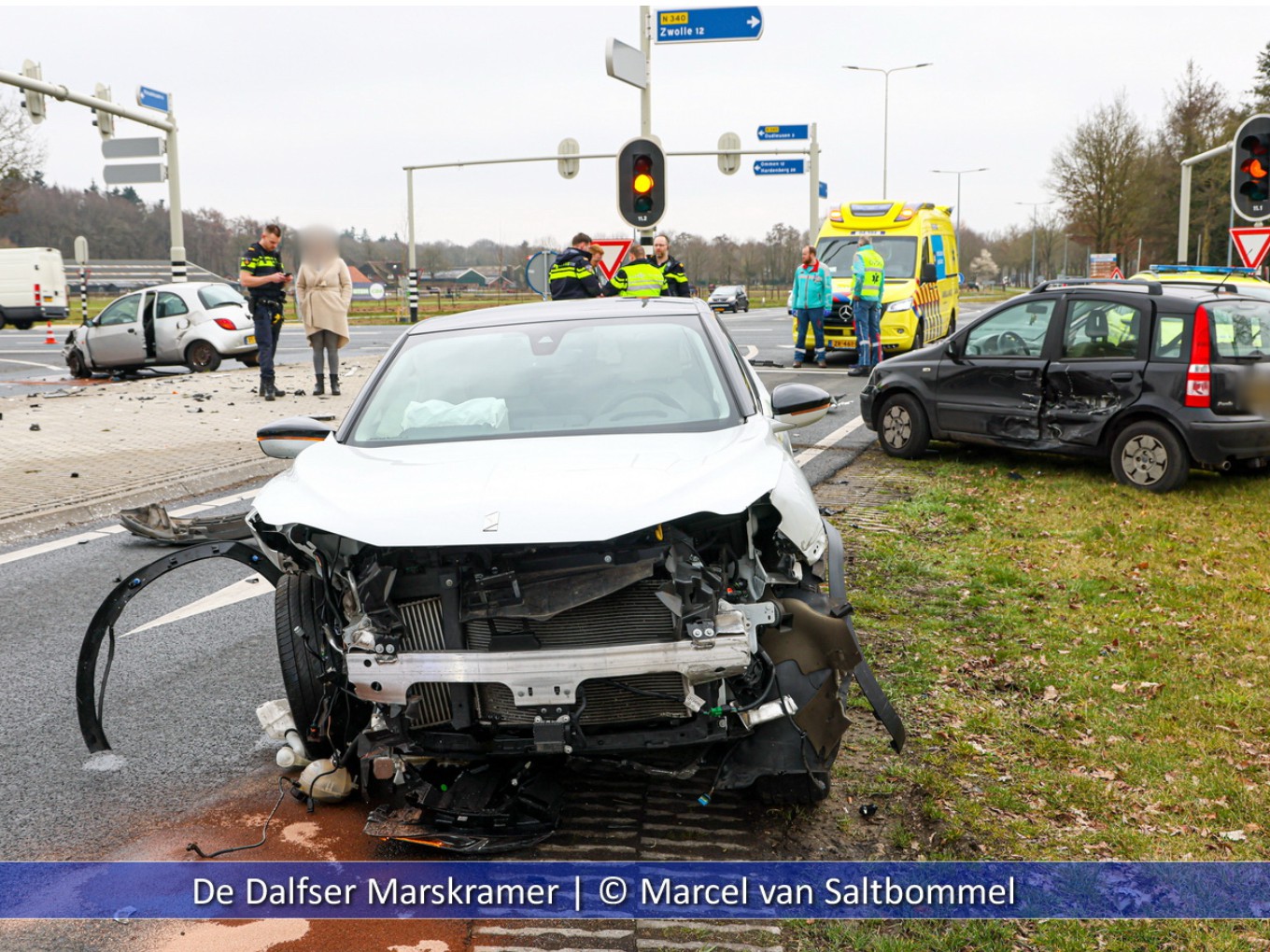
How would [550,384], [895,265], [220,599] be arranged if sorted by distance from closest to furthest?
[550,384]
[220,599]
[895,265]

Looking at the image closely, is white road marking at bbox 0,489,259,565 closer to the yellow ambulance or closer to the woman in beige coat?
the woman in beige coat

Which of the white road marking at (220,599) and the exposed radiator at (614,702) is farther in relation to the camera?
the white road marking at (220,599)

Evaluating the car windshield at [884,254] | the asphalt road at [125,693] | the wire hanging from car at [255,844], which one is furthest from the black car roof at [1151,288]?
the car windshield at [884,254]

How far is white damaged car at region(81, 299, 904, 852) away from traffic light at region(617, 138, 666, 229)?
10458 mm

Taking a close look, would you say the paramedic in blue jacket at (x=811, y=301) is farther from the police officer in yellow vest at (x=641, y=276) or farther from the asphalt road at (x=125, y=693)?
the asphalt road at (x=125, y=693)

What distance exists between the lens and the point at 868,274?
59.4ft

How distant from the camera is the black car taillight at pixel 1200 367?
9141mm

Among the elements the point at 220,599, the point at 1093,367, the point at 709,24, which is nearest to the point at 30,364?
the point at 709,24

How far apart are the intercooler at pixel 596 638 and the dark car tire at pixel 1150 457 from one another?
717cm

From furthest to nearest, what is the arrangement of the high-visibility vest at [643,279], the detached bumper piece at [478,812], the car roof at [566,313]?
1. the high-visibility vest at [643,279]
2. the car roof at [566,313]
3. the detached bumper piece at [478,812]

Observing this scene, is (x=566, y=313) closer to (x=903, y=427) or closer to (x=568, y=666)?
(x=568, y=666)

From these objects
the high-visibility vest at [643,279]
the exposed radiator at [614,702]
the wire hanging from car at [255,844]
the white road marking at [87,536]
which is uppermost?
the high-visibility vest at [643,279]

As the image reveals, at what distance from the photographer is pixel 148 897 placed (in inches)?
137

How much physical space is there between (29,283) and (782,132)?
27.1 meters
